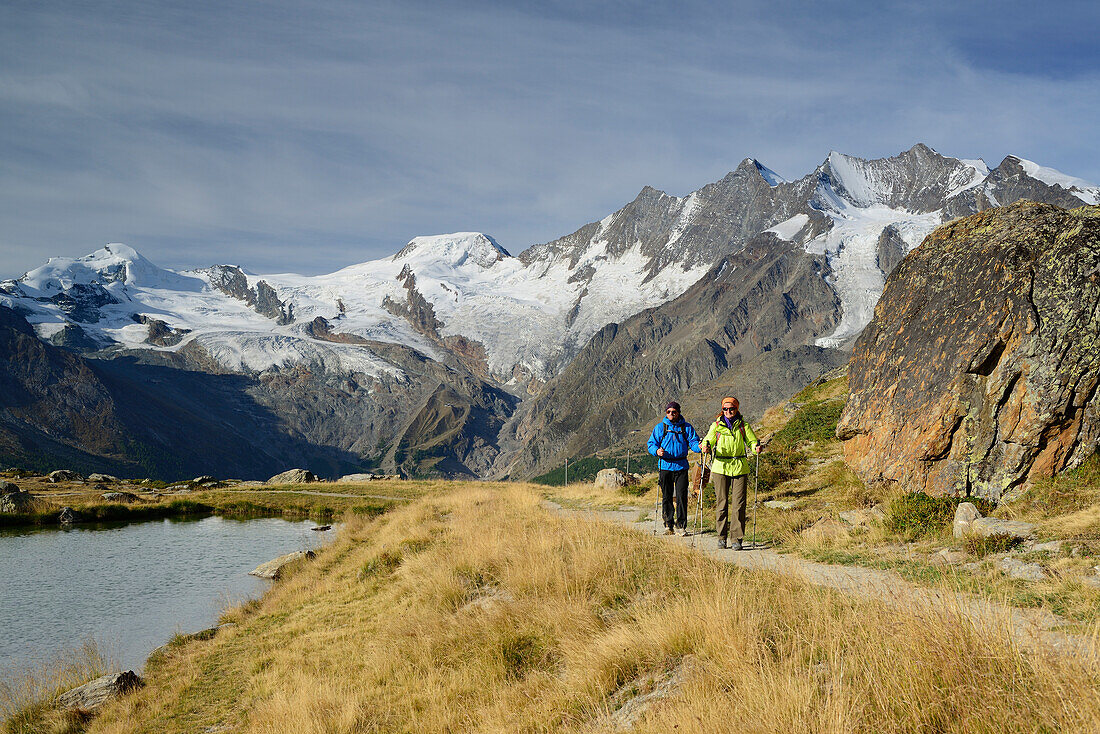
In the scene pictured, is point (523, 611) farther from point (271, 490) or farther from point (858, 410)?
point (271, 490)

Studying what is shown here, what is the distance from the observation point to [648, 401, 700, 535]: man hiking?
15.0m

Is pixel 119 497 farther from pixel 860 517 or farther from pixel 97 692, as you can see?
pixel 860 517

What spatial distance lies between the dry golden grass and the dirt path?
0.21 metres

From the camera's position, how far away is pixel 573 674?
293 inches

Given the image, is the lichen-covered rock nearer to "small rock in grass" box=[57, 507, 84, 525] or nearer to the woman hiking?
the woman hiking

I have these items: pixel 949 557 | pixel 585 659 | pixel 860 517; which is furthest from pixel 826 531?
pixel 585 659

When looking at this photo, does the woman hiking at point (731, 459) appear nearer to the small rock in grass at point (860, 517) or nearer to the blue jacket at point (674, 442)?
the blue jacket at point (674, 442)

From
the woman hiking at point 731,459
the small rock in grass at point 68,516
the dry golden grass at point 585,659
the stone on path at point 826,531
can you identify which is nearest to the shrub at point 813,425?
the stone on path at point 826,531

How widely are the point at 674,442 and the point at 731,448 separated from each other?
197 centimetres

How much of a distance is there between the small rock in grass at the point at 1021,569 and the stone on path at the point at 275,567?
2332 cm

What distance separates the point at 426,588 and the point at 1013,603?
33.8ft

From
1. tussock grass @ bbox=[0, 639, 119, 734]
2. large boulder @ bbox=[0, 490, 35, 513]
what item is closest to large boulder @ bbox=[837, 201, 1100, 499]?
tussock grass @ bbox=[0, 639, 119, 734]

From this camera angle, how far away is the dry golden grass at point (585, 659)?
4.84 metres

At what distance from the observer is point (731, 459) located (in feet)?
43.2
